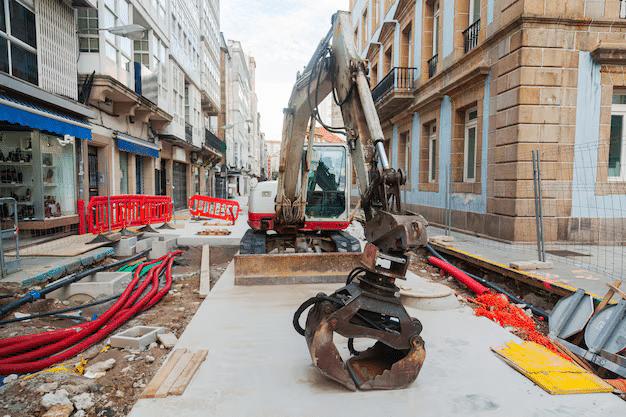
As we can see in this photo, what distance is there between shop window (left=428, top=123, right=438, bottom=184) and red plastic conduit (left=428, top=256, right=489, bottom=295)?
20.3 ft

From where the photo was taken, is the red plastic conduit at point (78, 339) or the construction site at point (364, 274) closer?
the construction site at point (364, 274)

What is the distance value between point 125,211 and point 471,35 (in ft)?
34.6

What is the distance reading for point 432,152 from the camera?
13.7 metres

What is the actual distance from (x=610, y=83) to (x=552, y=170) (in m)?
2.25

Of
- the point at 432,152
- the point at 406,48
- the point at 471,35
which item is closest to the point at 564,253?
the point at 471,35

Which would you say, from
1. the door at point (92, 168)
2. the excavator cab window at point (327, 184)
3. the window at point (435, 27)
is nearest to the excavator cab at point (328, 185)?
the excavator cab window at point (327, 184)

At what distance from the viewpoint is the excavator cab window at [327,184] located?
7.14m

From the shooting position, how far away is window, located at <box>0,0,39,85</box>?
7.29m

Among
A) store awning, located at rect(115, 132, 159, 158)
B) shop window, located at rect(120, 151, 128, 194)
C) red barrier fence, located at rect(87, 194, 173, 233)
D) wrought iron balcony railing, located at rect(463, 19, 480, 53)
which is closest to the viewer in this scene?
red barrier fence, located at rect(87, 194, 173, 233)

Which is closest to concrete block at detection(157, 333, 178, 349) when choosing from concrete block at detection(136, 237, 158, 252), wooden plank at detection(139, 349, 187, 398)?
wooden plank at detection(139, 349, 187, 398)

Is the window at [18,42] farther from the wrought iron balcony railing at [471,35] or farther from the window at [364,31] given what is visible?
the window at [364,31]

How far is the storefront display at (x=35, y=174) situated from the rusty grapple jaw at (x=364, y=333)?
7.64 meters

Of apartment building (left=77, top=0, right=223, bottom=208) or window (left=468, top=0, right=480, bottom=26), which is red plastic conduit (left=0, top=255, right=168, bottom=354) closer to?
apartment building (left=77, top=0, right=223, bottom=208)

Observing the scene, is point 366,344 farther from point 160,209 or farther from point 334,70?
point 160,209
